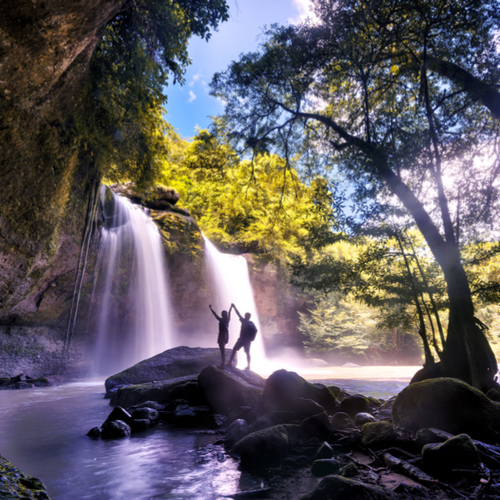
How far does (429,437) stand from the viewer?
12.4 ft

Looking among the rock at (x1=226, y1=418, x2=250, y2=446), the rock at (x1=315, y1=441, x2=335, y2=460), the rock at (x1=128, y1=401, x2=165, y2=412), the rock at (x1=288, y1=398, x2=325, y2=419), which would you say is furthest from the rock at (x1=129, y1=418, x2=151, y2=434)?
the rock at (x1=315, y1=441, x2=335, y2=460)

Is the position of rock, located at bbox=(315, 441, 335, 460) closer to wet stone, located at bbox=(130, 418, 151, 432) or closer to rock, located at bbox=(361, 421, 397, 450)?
rock, located at bbox=(361, 421, 397, 450)

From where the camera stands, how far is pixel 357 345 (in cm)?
2291

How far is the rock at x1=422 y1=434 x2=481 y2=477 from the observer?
315cm

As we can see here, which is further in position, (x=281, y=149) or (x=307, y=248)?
(x=281, y=149)

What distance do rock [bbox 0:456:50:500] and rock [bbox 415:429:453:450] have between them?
3975mm

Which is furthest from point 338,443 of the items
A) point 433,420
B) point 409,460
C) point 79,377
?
point 79,377

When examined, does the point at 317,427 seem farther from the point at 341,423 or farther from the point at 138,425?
the point at 138,425

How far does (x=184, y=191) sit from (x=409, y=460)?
2198 centimetres

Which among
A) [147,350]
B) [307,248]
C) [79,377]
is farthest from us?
[147,350]

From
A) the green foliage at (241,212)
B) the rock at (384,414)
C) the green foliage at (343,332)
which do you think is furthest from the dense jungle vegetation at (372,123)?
the green foliage at (343,332)

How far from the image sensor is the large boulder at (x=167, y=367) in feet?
30.5

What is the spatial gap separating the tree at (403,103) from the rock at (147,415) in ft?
20.0

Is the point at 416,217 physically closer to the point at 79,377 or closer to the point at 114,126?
the point at 114,126
